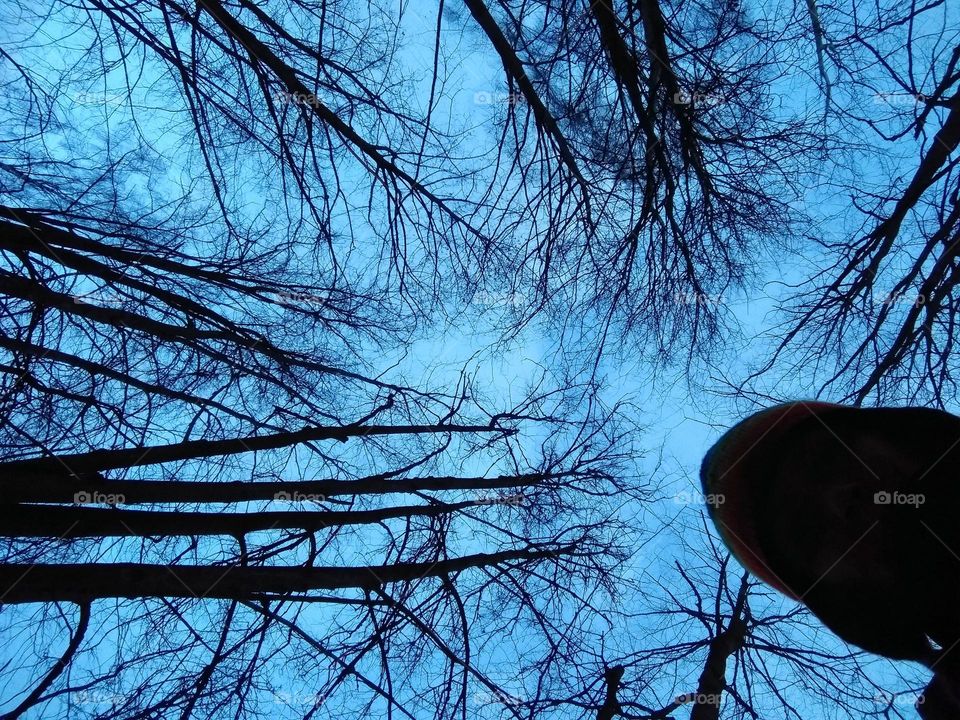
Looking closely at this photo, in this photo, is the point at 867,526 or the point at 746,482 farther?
the point at 746,482

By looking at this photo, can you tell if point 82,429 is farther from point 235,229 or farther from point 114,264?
point 235,229

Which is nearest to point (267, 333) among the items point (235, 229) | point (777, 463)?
point (235, 229)

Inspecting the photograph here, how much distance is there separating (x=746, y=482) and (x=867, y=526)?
1.27 feet

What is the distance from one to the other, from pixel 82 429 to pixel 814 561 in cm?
477

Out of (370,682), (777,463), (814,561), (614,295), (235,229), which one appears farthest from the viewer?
(614,295)

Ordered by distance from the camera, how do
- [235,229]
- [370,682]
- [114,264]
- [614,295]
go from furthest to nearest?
1. [614,295]
2. [235,229]
3. [114,264]
4. [370,682]

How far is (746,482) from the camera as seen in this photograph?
6.58 feet

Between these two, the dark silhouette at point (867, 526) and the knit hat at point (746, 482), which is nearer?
the dark silhouette at point (867, 526)

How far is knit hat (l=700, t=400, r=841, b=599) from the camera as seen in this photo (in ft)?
6.27

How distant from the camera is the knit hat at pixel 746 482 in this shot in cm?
191

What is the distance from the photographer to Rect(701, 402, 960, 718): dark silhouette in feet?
5.41

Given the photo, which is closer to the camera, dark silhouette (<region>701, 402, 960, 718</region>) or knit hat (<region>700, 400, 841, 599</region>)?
dark silhouette (<region>701, 402, 960, 718</region>)

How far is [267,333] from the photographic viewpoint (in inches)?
183

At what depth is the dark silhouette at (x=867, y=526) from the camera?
64.9 inches
